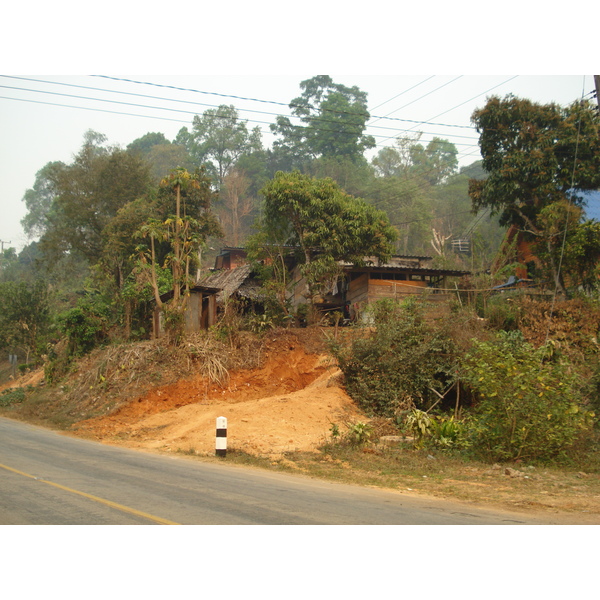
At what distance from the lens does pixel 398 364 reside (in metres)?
17.8

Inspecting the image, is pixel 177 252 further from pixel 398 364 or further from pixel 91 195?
pixel 91 195

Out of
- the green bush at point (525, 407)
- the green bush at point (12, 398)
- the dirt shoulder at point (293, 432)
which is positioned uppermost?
the green bush at point (525, 407)

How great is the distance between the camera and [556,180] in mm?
26188

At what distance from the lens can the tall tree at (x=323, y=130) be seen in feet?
242

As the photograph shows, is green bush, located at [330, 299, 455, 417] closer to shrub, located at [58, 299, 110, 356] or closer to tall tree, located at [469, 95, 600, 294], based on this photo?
tall tree, located at [469, 95, 600, 294]

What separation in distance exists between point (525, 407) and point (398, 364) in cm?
577

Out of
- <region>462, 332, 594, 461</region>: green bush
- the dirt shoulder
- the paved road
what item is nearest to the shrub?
the dirt shoulder

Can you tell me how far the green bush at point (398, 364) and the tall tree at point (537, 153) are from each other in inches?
366

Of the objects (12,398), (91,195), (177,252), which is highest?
(91,195)

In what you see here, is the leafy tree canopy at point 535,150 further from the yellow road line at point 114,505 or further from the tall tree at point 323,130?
the tall tree at point 323,130

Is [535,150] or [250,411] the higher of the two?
[535,150]

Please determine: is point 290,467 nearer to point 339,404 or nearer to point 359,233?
point 339,404

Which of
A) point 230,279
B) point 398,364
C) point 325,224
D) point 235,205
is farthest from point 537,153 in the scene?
point 235,205

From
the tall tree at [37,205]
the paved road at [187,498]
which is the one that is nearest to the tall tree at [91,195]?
the paved road at [187,498]
